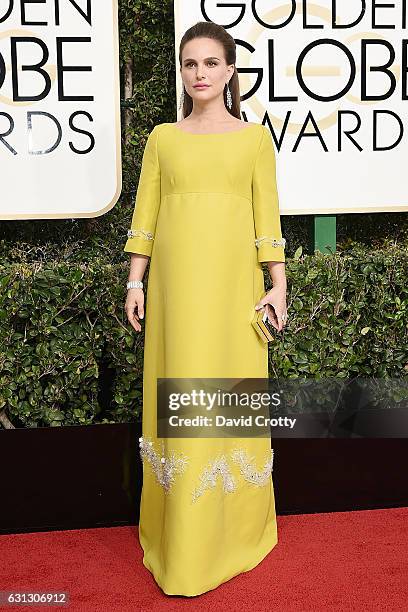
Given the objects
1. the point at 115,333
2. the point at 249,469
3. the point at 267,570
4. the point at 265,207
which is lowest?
the point at 267,570

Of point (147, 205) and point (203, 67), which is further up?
point (203, 67)

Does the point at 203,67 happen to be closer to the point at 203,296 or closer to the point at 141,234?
the point at 141,234

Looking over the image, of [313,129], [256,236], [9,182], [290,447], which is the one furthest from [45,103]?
[290,447]

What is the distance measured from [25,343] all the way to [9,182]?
34.2 inches

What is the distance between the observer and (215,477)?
9.09ft

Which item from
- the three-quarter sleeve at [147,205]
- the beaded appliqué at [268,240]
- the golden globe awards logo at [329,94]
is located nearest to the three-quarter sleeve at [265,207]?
the beaded appliqué at [268,240]

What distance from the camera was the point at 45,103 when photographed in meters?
3.82

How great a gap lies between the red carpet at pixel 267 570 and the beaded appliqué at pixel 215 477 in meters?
0.33

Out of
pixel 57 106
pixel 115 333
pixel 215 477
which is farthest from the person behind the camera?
pixel 57 106

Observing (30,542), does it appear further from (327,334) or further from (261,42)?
(261,42)

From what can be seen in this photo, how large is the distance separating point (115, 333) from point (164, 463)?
77 cm

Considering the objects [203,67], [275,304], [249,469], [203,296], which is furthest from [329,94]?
[249,469]

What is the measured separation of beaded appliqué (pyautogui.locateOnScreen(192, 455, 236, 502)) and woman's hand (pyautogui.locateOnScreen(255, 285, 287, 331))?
0.50 meters

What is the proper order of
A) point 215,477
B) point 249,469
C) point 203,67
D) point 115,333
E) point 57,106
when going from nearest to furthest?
point 203,67 < point 215,477 < point 249,469 < point 115,333 < point 57,106
